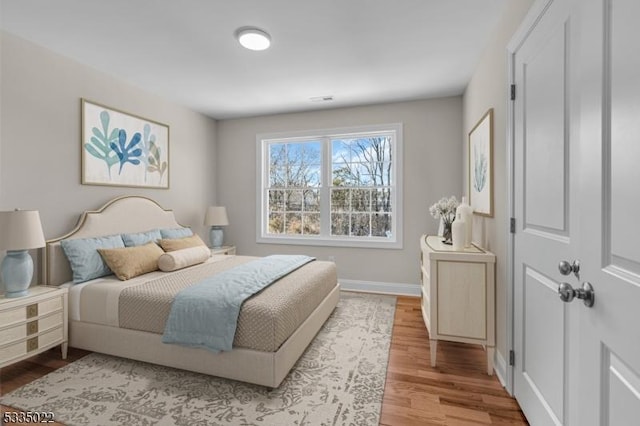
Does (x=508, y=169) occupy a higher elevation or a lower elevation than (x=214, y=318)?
higher

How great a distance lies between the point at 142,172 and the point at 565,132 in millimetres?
3933

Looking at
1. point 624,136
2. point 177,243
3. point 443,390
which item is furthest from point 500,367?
point 177,243

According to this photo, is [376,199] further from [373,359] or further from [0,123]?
[0,123]

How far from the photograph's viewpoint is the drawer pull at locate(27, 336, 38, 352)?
2.08 metres

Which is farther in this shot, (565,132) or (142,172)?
(142,172)

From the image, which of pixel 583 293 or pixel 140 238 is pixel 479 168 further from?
pixel 140 238

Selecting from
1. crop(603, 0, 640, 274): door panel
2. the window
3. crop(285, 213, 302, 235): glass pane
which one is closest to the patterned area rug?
crop(603, 0, 640, 274): door panel

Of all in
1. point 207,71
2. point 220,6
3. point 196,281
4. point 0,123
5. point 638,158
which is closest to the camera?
point 638,158

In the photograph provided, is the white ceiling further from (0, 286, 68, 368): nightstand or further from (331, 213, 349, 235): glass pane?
(0, 286, 68, 368): nightstand

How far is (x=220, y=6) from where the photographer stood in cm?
199

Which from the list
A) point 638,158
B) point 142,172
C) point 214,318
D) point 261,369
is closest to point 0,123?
point 142,172

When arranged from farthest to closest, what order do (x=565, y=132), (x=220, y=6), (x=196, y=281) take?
(x=196, y=281), (x=220, y=6), (x=565, y=132)

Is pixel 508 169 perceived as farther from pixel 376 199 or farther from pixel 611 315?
pixel 376 199

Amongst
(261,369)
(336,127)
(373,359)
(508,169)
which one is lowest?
(373,359)
